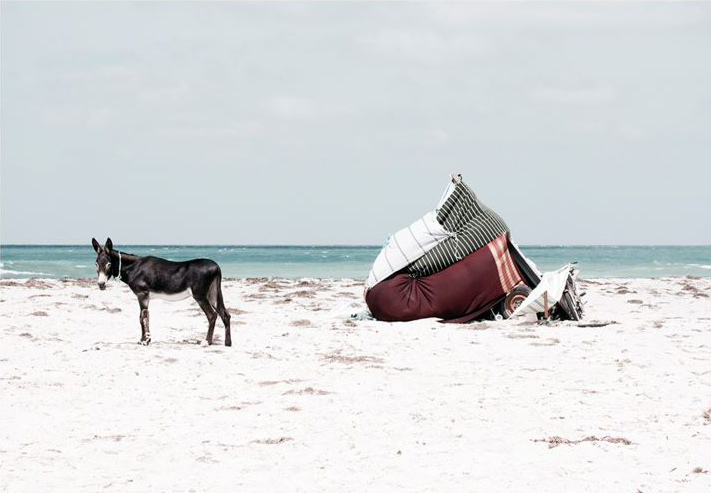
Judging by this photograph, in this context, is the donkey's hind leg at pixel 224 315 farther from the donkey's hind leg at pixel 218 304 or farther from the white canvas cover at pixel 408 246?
the white canvas cover at pixel 408 246

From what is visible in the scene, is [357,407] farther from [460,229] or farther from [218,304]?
[460,229]

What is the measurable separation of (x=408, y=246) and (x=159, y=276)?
543cm

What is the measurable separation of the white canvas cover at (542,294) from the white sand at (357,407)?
47cm

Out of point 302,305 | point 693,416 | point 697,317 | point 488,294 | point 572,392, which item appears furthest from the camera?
point 302,305

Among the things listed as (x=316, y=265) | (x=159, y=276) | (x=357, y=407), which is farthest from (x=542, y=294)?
(x=316, y=265)

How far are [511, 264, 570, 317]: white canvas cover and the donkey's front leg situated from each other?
710 cm

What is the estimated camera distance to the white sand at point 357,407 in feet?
20.2

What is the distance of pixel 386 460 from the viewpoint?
6547 millimetres

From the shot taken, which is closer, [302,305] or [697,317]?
[697,317]

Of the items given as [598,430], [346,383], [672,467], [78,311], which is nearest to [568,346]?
[346,383]

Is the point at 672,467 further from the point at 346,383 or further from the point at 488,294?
the point at 488,294

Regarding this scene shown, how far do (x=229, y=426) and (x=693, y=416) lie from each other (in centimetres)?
461

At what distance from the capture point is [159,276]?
12117mm

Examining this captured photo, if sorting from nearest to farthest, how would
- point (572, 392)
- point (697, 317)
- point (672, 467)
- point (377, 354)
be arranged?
point (672, 467), point (572, 392), point (377, 354), point (697, 317)
